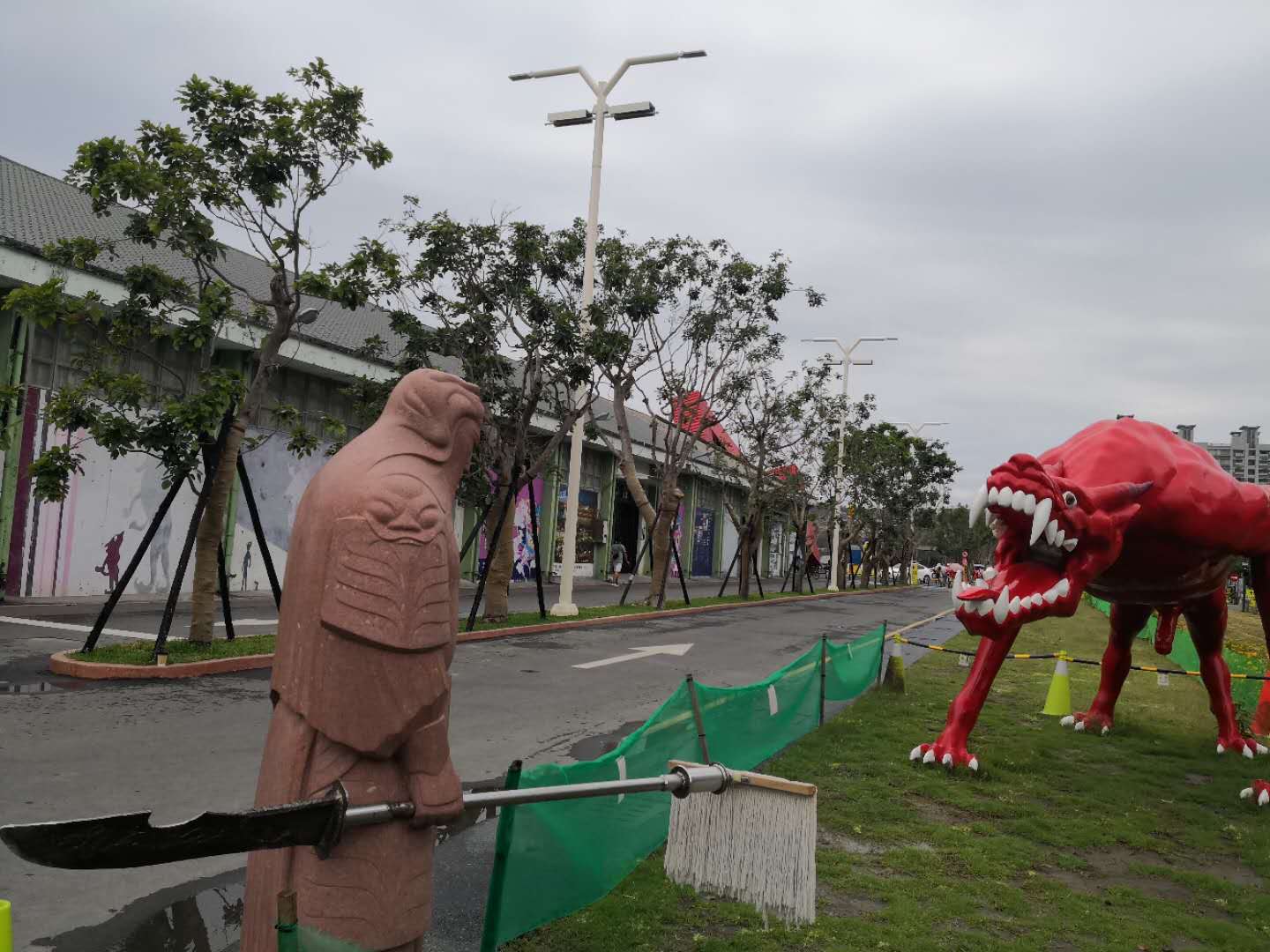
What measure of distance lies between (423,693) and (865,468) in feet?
102

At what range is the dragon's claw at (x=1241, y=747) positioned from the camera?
30.2 feet

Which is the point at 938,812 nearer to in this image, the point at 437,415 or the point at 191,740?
the point at 437,415

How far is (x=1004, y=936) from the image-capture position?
4.80m

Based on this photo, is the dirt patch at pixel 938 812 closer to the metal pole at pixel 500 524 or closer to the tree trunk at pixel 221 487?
the tree trunk at pixel 221 487

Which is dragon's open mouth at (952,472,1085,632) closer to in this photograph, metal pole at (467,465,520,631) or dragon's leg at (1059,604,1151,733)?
dragon's leg at (1059,604,1151,733)

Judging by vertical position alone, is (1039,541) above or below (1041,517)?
below

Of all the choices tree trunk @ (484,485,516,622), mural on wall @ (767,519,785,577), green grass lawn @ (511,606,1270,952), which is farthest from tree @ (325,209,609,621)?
mural on wall @ (767,519,785,577)

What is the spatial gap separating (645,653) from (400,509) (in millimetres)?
12199

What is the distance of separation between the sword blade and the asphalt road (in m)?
2.50

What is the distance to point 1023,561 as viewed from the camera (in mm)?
7234

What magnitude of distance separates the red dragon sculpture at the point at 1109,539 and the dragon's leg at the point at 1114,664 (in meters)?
0.53

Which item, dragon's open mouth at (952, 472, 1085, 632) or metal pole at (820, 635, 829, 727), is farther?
metal pole at (820, 635, 829, 727)

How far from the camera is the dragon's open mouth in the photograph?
6.79 meters

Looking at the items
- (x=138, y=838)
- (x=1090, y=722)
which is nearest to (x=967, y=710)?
(x=1090, y=722)
